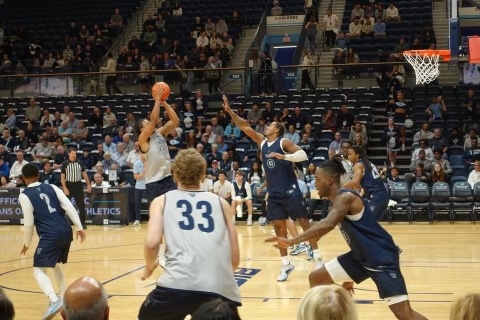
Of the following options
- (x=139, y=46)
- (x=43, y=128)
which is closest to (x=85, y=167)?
(x=43, y=128)

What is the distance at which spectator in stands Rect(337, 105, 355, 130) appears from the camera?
20891 millimetres

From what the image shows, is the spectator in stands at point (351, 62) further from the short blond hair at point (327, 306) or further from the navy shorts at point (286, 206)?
the short blond hair at point (327, 306)

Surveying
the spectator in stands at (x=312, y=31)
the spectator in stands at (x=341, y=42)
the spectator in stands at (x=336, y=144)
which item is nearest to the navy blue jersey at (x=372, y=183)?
the spectator in stands at (x=336, y=144)

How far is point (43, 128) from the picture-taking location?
77.0 feet

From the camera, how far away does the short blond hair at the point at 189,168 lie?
5293mm

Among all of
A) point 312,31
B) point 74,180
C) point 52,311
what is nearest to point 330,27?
point 312,31

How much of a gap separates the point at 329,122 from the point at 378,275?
1486 cm

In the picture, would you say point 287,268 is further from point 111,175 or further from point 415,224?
point 111,175

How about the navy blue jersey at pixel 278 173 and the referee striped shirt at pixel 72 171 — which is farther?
the referee striped shirt at pixel 72 171

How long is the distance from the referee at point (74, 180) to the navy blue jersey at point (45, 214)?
28.8ft

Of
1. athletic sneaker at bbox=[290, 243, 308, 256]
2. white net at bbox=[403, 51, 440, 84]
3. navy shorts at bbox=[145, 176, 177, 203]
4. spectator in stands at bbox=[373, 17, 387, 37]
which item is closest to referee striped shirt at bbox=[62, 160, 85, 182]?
athletic sneaker at bbox=[290, 243, 308, 256]

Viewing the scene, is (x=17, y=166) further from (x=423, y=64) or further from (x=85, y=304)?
(x=85, y=304)

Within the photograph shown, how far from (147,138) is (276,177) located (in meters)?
2.17

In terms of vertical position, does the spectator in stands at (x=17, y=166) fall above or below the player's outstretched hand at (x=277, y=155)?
below
